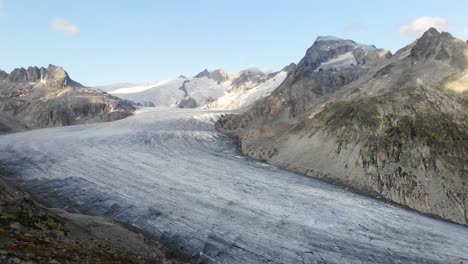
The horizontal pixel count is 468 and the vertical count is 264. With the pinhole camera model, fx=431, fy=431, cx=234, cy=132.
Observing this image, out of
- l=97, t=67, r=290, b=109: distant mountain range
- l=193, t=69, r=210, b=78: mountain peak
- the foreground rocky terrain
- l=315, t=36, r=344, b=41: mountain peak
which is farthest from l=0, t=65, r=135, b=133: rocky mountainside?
l=193, t=69, r=210, b=78: mountain peak

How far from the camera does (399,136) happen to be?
30516 mm

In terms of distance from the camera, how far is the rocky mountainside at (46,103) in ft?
209

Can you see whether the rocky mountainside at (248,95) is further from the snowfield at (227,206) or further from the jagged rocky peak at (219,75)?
the snowfield at (227,206)

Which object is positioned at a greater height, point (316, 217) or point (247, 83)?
point (247, 83)

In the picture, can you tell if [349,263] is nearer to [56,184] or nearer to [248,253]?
[248,253]

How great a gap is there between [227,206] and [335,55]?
78.1 metres

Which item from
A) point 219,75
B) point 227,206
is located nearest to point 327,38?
point 219,75

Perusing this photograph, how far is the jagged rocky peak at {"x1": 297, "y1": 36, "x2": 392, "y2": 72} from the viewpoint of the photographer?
81562 millimetres

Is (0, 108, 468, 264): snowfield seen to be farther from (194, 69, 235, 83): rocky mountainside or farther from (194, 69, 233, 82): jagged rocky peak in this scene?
(194, 69, 233, 82): jagged rocky peak

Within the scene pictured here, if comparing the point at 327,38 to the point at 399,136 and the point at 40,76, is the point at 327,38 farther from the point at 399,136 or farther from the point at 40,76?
the point at 399,136

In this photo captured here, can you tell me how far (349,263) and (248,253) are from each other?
157 inches

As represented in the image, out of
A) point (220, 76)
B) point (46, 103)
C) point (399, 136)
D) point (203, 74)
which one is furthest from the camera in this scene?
point (203, 74)

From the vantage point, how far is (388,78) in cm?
3878

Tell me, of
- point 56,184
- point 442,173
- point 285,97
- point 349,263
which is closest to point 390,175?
point 442,173
